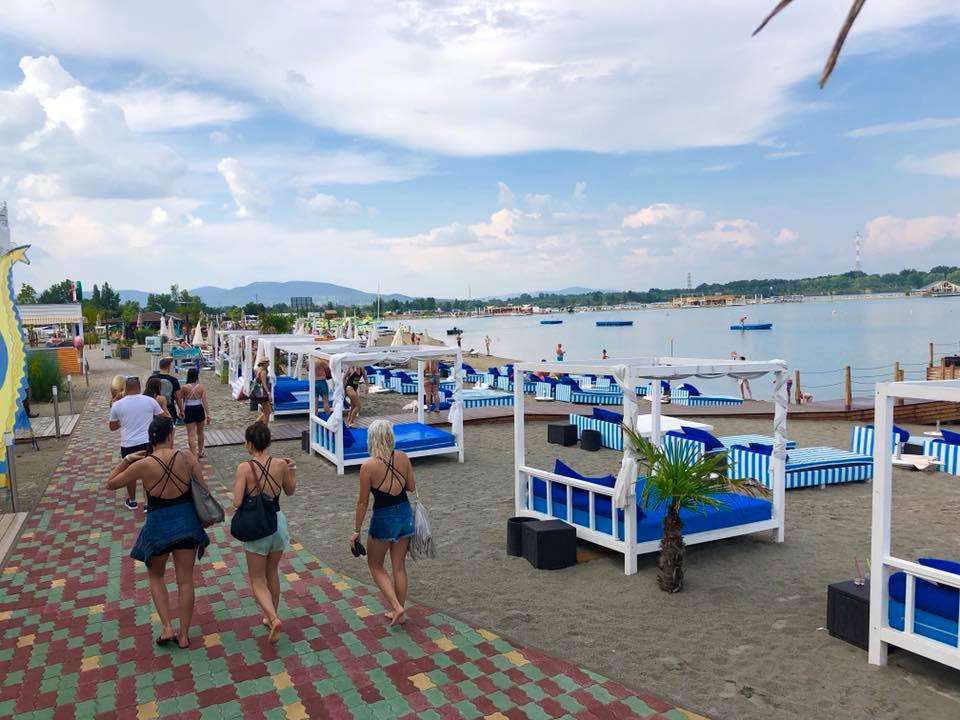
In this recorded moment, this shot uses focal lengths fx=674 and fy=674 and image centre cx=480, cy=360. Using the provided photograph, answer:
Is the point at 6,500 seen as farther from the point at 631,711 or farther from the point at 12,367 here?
the point at 631,711

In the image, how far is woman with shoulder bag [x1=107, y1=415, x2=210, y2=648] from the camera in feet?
15.1

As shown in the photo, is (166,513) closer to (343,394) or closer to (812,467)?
(343,394)

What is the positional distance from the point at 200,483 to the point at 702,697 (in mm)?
3639

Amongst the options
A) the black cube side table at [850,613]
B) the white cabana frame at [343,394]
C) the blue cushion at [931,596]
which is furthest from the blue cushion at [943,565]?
the white cabana frame at [343,394]

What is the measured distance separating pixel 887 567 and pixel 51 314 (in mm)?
38789

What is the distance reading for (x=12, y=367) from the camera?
9.21m

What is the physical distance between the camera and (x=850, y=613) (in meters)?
4.93

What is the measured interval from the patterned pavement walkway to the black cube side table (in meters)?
1.75

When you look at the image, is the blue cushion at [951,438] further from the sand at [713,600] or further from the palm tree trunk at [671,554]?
the palm tree trunk at [671,554]

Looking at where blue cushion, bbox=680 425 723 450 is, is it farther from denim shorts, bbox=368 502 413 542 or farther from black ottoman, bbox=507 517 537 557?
denim shorts, bbox=368 502 413 542

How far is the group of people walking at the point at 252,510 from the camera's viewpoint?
15.2ft

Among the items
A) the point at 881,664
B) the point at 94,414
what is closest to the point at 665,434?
the point at 881,664

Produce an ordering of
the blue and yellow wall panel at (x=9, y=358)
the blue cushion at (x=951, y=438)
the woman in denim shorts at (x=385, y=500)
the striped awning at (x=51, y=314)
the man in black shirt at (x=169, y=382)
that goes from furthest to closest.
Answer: the striped awning at (x=51, y=314) → the man in black shirt at (x=169, y=382) → the blue cushion at (x=951, y=438) → the blue and yellow wall panel at (x=9, y=358) → the woman in denim shorts at (x=385, y=500)

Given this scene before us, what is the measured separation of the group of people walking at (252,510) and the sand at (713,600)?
111 centimetres
